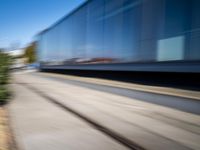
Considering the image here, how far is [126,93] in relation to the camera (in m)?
11.4

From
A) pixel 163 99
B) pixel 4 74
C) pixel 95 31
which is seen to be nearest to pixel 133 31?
pixel 95 31

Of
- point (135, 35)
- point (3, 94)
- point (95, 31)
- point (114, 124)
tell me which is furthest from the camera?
point (95, 31)

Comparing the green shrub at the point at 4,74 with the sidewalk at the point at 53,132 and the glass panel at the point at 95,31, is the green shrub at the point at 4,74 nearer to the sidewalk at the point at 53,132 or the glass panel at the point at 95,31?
the sidewalk at the point at 53,132

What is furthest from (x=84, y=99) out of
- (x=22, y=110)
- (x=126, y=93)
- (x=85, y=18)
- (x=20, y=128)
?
(x=85, y=18)

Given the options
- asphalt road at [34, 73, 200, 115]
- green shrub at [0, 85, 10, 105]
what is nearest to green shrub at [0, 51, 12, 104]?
green shrub at [0, 85, 10, 105]

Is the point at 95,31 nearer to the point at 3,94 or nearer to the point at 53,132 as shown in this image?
the point at 3,94

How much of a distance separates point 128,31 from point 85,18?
735 cm

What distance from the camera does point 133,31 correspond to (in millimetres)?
15164

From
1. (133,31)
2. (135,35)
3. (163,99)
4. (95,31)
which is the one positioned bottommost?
(163,99)

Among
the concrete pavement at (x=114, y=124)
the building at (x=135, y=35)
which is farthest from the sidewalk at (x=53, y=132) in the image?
the building at (x=135, y=35)

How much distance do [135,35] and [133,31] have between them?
0.31m

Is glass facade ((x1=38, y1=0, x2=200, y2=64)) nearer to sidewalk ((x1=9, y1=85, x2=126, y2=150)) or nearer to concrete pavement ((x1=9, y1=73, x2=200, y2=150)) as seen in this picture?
concrete pavement ((x1=9, y1=73, x2=200, y2=150))

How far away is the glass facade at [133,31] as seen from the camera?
11359 millimetres

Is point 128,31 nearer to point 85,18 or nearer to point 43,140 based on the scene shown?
point 85,18
